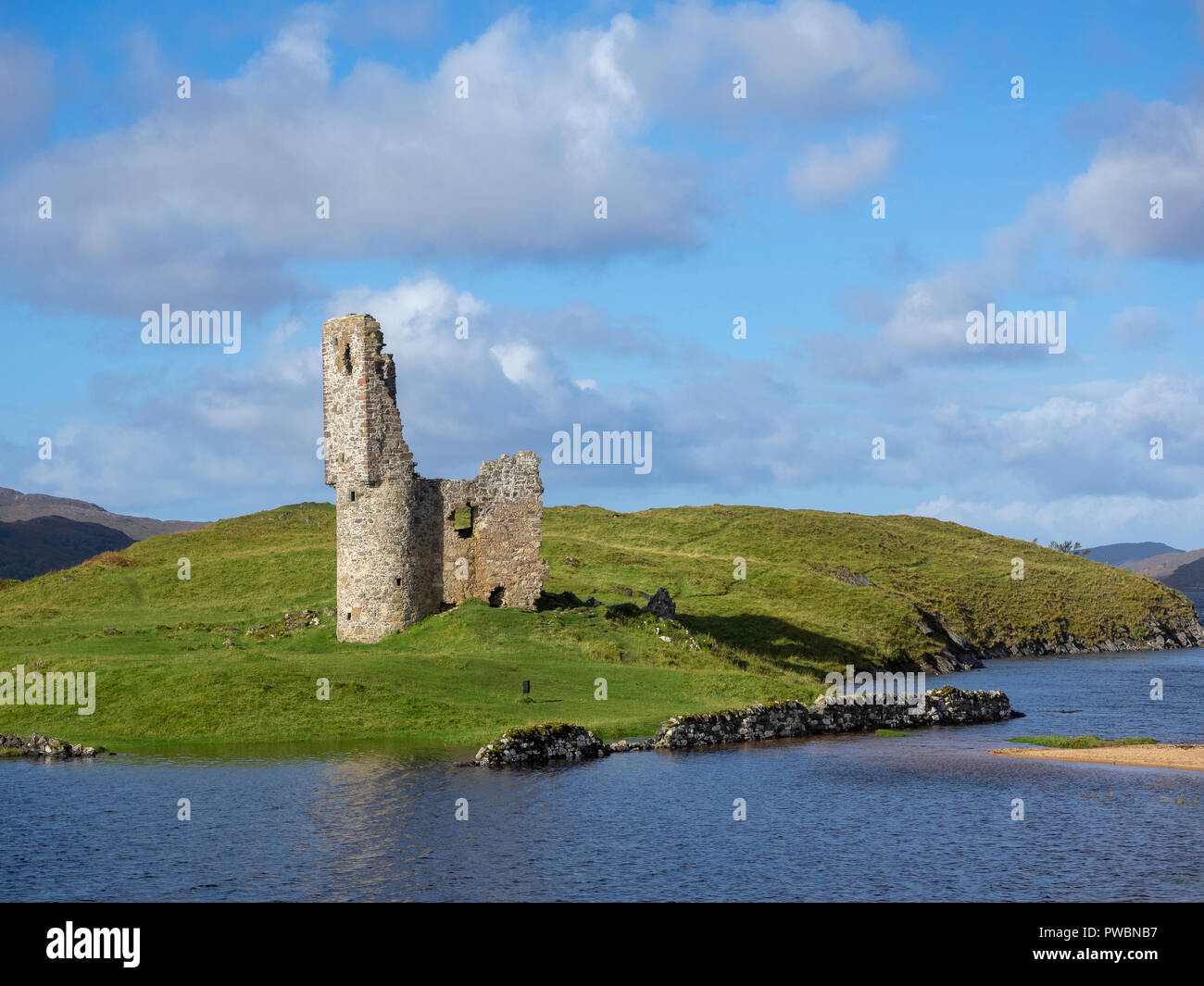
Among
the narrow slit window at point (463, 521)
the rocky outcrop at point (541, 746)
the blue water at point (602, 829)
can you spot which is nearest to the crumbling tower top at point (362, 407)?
the narrow slit window at point (463, 521)

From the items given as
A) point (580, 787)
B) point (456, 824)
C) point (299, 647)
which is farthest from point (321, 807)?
point (299, 647)

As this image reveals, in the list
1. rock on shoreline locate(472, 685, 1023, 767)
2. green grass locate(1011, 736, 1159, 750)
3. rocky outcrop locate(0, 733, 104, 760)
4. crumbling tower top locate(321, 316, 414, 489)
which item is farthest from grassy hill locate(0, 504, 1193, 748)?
green grass locate(1011, 736, 1159, 750)

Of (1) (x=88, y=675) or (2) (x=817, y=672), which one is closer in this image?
(1) (x=88, y=675)

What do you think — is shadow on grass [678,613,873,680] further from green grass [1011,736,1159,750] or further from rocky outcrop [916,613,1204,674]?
green grass [1011,736,1159,750]

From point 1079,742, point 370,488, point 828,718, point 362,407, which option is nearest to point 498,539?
point 370,488

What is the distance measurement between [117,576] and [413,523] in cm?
3867

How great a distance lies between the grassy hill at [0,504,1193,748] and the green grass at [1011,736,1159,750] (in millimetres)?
10821

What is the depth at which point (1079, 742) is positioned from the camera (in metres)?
43.8

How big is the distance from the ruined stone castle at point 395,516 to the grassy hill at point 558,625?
2703 mm

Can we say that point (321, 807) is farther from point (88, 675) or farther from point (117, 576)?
point (117, 576)

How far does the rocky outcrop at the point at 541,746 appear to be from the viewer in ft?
119

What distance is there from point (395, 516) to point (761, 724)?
77.7 feet

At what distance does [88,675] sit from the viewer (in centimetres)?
4356

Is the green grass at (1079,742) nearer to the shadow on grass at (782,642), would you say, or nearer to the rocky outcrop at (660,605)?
the shadow on grass at (782,642)
